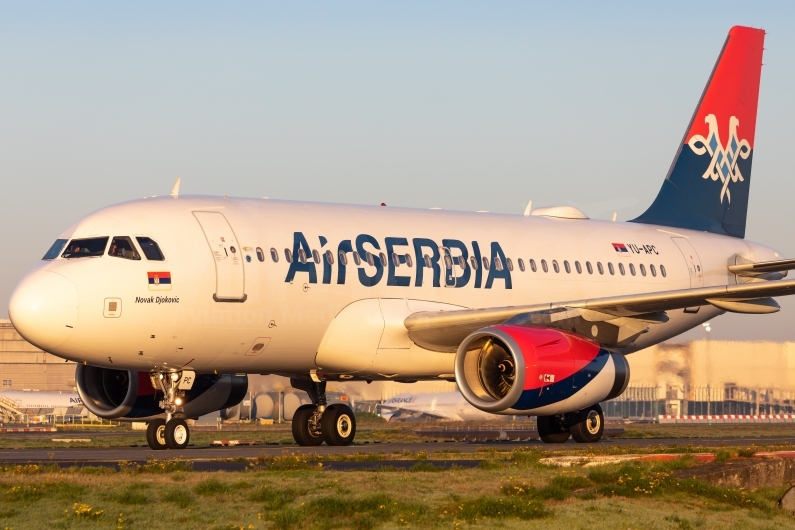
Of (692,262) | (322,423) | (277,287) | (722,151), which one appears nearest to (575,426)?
(322,423)

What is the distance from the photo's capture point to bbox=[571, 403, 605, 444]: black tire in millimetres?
27734

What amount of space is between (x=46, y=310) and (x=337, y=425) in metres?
7.47

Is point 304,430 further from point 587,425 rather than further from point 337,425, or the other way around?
point 587,425

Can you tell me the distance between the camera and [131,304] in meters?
21.6

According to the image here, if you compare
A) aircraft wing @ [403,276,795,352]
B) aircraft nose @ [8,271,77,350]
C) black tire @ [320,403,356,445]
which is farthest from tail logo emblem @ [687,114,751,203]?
aircraft nose @ [8,271,77,350]

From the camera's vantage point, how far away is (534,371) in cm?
2225

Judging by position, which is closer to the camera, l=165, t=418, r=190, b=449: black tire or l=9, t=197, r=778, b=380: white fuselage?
l=9, t=197, r=778, b=380: white fuselage

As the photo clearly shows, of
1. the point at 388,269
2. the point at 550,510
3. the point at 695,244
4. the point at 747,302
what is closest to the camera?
the point at 550,510

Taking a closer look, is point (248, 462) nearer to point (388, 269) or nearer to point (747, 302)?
point (388, 269)

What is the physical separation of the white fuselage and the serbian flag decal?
4 centimetres

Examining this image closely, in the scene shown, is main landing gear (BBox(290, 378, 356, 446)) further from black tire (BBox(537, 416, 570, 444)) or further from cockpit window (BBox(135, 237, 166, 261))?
cockpit window (BBox(135, 237, 166, 261))

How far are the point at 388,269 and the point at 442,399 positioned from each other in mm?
39383

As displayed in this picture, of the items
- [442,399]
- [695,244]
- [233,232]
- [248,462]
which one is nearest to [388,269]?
[233,232]

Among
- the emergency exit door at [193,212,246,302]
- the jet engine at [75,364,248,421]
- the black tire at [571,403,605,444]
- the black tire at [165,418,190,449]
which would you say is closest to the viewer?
the black tire at [165,418,190,449]
